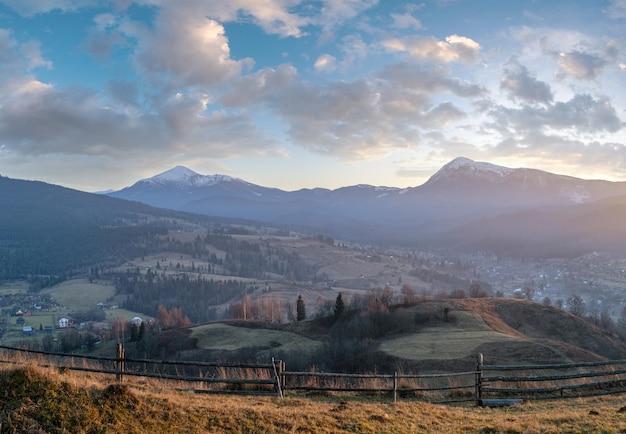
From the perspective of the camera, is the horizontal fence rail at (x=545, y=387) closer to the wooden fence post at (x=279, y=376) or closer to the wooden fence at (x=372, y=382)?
the wooden fence at (x=372, y=382)

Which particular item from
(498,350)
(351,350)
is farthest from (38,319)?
(498,350)

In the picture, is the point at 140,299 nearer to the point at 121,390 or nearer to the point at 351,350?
the point at 351,350

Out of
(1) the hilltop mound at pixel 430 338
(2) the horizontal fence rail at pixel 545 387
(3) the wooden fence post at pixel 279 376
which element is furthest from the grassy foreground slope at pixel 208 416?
(1) the hilltop mound at pixel 430 338

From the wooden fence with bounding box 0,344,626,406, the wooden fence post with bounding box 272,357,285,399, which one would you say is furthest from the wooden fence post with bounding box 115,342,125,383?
the wooden fence post with bounding box 272,357,285,399

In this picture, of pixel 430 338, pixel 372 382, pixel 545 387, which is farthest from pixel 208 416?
pixel 430 338

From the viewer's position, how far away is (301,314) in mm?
83000

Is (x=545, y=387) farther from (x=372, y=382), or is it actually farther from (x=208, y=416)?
(x=208, y=416)

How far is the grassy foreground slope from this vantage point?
909 centimetres

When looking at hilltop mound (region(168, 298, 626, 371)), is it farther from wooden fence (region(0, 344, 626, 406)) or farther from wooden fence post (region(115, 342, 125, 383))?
wooden fence post (region(115, 342, 125, 383))

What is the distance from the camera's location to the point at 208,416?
11047 millimetres

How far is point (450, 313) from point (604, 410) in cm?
4970

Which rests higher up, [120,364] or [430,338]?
[120,364]

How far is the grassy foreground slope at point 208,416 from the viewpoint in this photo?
909cm

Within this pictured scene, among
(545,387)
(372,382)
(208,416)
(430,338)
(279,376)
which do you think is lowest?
(430,338)
